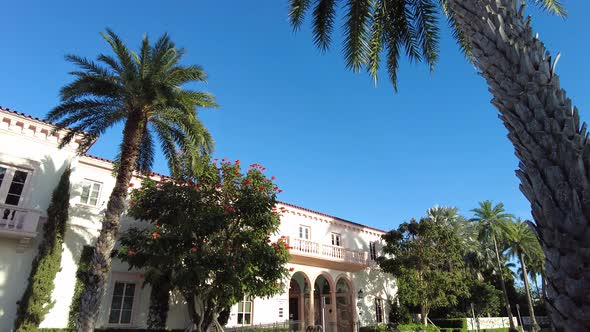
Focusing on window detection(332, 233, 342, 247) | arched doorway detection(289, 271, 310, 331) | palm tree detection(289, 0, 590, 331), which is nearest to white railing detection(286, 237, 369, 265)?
→ window detection(332, 233, 342, 247)

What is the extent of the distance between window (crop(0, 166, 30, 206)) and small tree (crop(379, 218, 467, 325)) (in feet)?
70.8

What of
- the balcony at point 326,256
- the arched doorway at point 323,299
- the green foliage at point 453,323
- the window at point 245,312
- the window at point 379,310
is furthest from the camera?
the green foliage at point 453,323

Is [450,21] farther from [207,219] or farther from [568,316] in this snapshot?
Result: [207,219]

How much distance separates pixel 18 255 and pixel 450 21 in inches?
696

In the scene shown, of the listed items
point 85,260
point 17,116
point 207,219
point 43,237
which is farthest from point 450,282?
point 17,116

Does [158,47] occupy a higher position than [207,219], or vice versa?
[158,47]

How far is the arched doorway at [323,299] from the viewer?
25.3 metres

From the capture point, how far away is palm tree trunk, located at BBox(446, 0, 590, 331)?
2836mm

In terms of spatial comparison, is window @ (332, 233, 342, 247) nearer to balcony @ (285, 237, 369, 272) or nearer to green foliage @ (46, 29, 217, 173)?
balcony @ (285, 237, 369, 272)

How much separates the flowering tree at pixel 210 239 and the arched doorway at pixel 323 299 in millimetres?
10186

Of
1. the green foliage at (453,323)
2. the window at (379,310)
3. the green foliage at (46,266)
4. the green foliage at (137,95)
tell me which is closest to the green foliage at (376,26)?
the green foliage at (137,95)

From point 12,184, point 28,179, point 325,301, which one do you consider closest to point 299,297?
point 325,301

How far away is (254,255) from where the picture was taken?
15250mm

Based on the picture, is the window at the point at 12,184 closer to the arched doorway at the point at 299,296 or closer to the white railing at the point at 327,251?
the white railing at the point at 327,251
